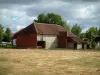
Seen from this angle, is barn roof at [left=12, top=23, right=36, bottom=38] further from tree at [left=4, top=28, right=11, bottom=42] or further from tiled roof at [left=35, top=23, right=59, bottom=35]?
tree at [left=4, top=28, right=11, bottom=42]

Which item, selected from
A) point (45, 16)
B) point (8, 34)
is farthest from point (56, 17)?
point (8, 34)

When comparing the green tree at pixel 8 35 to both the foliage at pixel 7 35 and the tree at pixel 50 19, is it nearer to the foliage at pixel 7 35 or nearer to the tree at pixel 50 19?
the foliage at pixel 7 35

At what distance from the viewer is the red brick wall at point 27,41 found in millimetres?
78150

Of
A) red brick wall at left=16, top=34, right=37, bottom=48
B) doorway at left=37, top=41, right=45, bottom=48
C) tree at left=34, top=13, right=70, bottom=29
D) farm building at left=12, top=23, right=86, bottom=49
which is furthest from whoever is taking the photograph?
tree at left=34, top=13, right=70, bottom=29

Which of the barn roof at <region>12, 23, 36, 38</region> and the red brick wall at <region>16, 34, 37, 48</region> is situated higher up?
the barn roof at <region>12, 23, 36, 38</region>

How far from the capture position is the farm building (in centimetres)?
7919

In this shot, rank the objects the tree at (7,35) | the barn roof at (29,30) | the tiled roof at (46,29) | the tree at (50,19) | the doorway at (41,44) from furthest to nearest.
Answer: the tree at (50,19)
the tree at (7,35)
the tiled roof at (46,29)
the doorway at (41,44)
the barn roof at (29,30)

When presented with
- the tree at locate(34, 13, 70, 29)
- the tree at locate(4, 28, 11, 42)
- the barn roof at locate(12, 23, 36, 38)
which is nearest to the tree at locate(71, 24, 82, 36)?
the tree at locate(34, 13, 70, 29)

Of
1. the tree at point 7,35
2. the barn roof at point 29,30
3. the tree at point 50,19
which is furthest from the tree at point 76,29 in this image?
the barn roof at point 29,30

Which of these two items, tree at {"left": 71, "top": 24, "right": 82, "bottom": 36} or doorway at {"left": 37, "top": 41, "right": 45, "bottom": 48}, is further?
tree at {"left": 71, "top": 24, "right": 82, "bottom": 36}

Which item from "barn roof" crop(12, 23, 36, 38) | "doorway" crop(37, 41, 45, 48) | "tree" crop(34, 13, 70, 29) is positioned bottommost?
"doorway" crop(37, 41, 45, 48)

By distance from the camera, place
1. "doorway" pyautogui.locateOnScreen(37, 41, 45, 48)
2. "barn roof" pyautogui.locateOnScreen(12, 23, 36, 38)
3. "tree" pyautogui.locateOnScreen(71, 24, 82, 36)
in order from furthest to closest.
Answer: "tree" pyautogui.locateOnScreen(71, 24, 82, 36) → "doorway" pyautogui.locateOnScreen(37, 41, 45, 48) → "barn roof" pyautogui.locateOnScreen(12, 23, 36, 38)

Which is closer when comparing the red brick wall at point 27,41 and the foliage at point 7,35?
the red brick wall at point 27,41

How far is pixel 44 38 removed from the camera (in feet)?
265
